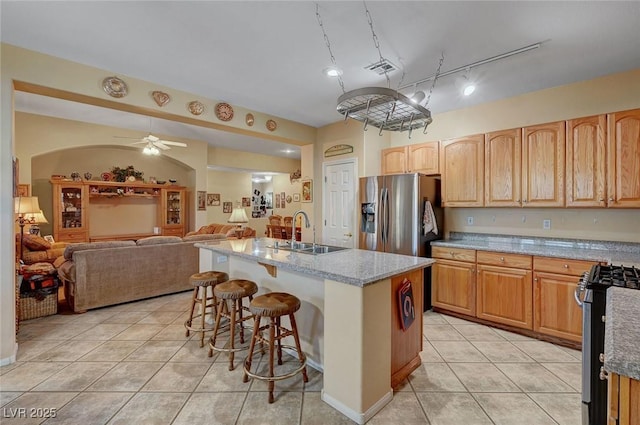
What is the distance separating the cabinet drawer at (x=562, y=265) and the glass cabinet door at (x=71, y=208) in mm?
7795

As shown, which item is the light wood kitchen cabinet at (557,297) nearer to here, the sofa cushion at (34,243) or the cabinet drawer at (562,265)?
the cabinet drawer at (562,265)

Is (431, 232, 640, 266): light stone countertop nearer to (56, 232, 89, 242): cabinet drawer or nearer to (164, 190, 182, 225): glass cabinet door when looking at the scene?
(164, 190, 182, 225): glass cabinet door

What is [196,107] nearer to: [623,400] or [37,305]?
[37,305]

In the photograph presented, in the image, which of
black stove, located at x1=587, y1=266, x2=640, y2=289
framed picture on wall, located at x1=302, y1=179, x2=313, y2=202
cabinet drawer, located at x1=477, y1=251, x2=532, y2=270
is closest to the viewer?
black stove, located at x1=587, y1=266, x2=640, y2=289

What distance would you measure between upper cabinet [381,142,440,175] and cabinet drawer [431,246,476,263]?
1.09 metres

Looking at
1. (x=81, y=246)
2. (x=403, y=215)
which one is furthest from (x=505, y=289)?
(x=81, y=246)

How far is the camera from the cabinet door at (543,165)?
3141 millimetres

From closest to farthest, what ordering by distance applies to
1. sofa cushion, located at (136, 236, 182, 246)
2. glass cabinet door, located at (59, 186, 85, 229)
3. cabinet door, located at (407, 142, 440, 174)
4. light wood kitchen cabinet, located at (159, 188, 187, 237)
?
cabinet door, located at (407, 142, 440, 174), sofa cushion, located at (136, 236, 182, 246), glass cabinet door, located at (59, 186, 85, 229), light wood kitchen cabinet, located at (159, 188, 187, 237)

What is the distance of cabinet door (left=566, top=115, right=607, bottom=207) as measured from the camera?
2.91 meters

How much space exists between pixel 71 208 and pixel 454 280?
7.21m

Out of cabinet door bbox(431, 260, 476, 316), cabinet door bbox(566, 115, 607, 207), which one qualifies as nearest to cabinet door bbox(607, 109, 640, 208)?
cabinet door bbox(566, 115, 607, 207)

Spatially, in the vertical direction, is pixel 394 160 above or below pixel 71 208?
above

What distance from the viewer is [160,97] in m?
3.33

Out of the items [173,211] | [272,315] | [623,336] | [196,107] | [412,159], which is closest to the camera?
[623,336]
